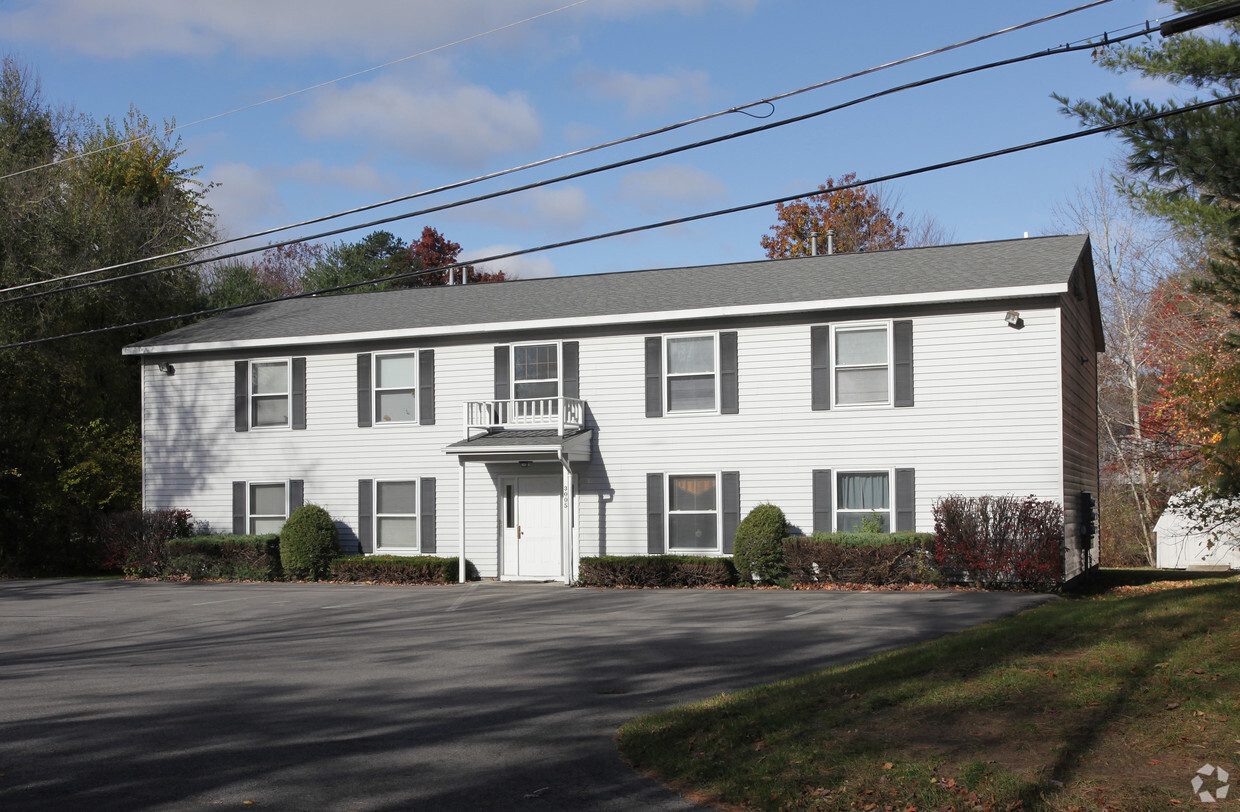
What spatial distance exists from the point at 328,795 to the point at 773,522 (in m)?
14.3

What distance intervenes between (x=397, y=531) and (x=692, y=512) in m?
6.63

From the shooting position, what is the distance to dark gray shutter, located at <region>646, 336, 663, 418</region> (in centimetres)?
2170

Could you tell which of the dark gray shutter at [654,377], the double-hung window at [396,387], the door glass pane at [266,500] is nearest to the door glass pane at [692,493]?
the dark gray shutter at [654,377]

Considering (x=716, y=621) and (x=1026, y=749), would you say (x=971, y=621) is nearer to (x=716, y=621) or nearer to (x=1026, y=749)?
(x=716, y=621)

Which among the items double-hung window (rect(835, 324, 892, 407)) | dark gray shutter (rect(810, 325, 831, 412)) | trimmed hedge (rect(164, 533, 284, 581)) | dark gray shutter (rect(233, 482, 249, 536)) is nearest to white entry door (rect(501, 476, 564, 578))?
trimmed hedge (rect(164, 533, 284, 581))

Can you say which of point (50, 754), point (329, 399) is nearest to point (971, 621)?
point (50, 754)

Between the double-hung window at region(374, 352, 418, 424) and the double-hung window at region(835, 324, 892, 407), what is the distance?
9137 mm

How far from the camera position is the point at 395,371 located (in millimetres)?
23719

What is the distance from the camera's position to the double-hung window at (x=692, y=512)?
2128 centimetres

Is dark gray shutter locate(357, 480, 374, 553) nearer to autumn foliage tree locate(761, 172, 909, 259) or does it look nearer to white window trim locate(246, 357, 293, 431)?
white window trim locate(246, 357, 293, 431)

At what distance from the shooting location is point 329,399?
79.0ft

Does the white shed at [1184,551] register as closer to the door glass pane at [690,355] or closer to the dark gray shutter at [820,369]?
the dark gray shutter at [820,369]

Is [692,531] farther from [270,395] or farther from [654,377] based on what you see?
[270,395]

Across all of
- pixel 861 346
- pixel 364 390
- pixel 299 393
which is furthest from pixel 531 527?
pixel 861 346
